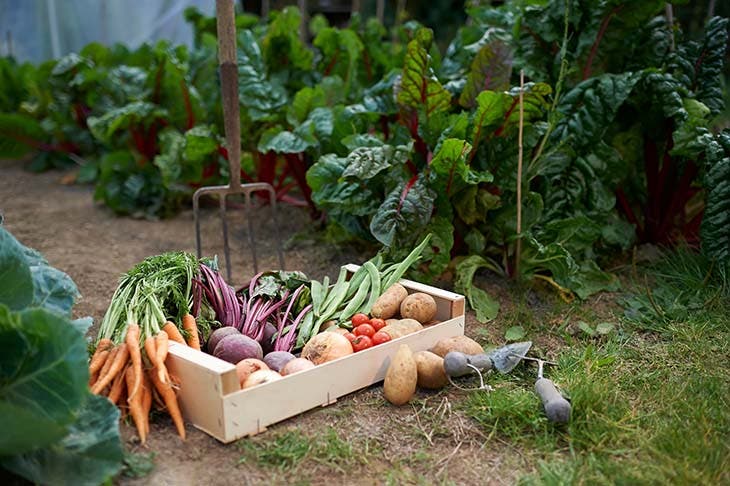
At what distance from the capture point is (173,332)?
102 inches

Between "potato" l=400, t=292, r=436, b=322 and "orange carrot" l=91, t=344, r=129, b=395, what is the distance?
1.14 metres

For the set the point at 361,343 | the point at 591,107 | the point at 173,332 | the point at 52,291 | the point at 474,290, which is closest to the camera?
the point at 52,291

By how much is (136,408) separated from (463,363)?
1.16 metres

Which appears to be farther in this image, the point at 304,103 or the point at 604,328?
the point at 304,103

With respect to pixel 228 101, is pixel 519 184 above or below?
below

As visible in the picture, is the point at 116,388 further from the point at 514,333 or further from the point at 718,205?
the point at 718,205

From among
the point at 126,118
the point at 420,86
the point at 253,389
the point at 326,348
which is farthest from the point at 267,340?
the point at 126,118

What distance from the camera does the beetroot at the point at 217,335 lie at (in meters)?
2.76

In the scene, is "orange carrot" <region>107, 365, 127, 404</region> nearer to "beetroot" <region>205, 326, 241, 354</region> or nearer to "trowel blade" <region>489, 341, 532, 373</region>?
"beetroot" <region>205, 326, 241, 354</region>

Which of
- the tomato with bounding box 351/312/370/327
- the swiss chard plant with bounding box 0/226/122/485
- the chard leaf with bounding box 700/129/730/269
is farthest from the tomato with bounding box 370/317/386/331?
the chard leaf with bounding box 700/129/730/269

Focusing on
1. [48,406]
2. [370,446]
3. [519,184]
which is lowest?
[370,446]

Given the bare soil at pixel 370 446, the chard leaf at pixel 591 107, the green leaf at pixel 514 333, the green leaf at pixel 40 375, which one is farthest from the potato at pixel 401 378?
the chard leaf at pixel 591 107

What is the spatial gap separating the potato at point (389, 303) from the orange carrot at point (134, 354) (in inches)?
39.1

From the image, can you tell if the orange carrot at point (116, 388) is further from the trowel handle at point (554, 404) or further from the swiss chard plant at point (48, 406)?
the trowel handle at point (554, 404)
